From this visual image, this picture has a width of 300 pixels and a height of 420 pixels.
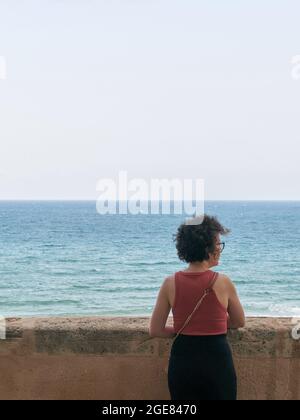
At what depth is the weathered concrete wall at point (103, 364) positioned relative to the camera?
3.00 metres

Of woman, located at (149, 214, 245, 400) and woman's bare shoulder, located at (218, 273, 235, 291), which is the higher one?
woman's bare shoulder, located at (218, 273, 235, 291)

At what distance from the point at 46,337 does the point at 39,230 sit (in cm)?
6396

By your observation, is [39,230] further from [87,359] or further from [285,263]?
[87,359]

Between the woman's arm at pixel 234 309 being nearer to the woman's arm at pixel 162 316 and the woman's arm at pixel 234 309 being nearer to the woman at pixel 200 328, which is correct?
the woman at pixel 200 328

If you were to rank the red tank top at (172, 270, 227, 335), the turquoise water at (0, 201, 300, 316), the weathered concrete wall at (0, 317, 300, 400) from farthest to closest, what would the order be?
the turquoise water at (0, 201, 300, 316), the weathered concrete wall at (0, 317, 300, 400), the red tank top at (172, 270, 227, 335)

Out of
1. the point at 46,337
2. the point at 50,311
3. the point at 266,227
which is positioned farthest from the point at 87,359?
the point at 266,227

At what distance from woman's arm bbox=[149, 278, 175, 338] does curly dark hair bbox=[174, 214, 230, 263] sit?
16 cm

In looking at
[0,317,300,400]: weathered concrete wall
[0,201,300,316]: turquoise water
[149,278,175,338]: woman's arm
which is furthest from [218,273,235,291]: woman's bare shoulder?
[0,201,300,316]: turquoise water

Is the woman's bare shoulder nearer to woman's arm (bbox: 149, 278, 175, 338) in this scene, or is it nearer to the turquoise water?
woman's arm (bbox: 149, 278, 175, 338)

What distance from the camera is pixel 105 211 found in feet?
314

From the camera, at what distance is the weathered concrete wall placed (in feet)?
9.85

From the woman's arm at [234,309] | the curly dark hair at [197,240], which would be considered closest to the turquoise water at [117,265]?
the woman's arm at [234,309]

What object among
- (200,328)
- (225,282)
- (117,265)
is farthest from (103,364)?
(117,265)

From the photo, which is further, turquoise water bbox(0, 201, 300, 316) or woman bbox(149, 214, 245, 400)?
turquoise water bbox(0, 201, 300, 316)
